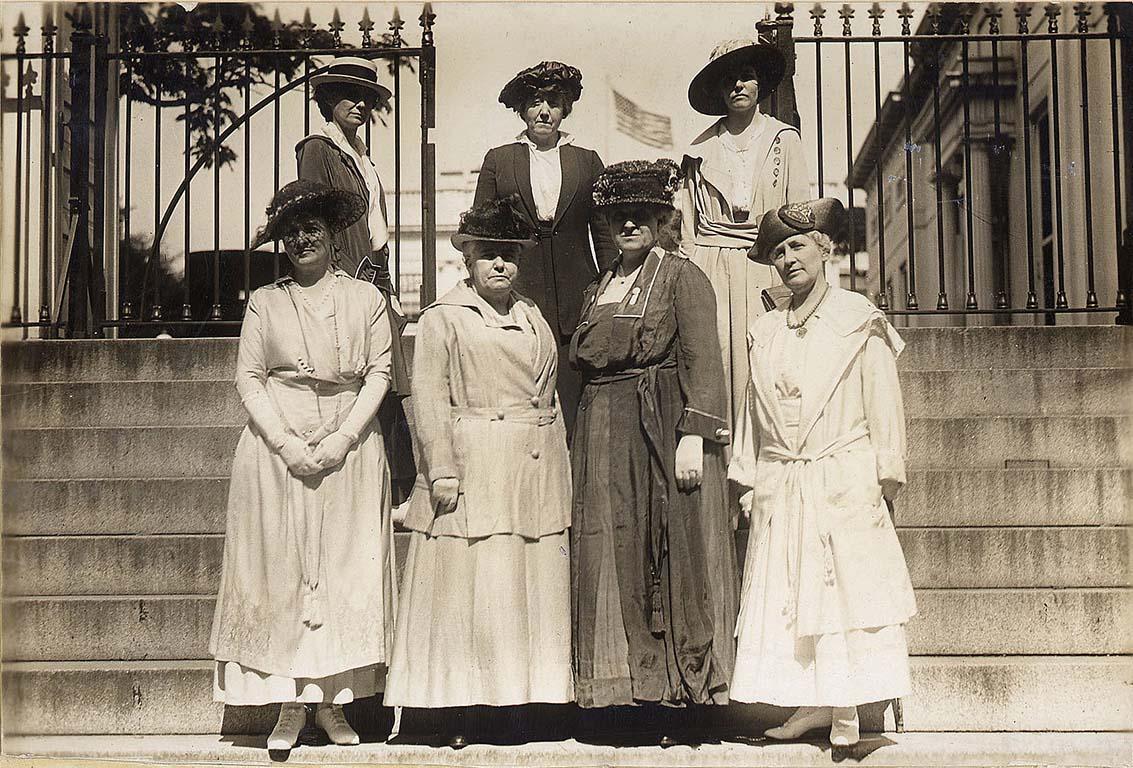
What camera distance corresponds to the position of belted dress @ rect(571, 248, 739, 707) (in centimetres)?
483

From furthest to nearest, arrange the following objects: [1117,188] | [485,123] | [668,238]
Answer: [1117,188] < [485,123] < [668,238]

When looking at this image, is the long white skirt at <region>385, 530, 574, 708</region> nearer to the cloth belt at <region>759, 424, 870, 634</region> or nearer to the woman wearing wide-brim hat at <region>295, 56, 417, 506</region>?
the woman wearing wide-brim hat at <region>295, 56, 417, 506</region>

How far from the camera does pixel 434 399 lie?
16.2ft

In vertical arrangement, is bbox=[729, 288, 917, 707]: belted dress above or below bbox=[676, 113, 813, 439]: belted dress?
below

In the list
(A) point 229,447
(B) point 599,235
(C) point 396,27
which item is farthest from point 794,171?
(A) point 229,447

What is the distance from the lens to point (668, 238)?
204 inches

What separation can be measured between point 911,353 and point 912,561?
1.36 m

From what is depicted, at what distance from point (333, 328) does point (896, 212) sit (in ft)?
14.9

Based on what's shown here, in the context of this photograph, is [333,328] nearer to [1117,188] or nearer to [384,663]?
[384,663]

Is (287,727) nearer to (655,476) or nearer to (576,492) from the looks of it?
(576,492)

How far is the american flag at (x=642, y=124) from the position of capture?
20.3ft

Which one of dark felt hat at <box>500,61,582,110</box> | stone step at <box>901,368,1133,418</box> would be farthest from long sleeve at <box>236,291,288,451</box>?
stone step at <box>901,368,1133,418</box>

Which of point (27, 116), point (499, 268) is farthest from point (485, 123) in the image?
point (27, 116)

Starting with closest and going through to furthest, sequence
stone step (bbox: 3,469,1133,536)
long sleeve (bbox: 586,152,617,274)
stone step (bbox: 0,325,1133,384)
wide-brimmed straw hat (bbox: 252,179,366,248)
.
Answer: wide-brimmed straw hat (bbox: 252,179,366,248)
long sleeve (bbox: 586,152,617,274)
stone step (bbox: 3,469,1133,536)
stone step (bbox: 0,325,1133,384)
